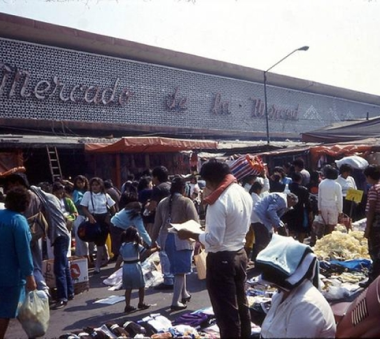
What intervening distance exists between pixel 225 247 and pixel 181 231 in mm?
488

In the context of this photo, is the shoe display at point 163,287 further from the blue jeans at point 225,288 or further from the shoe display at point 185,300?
the blue jeans at point 225,288

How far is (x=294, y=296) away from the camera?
9.48ft

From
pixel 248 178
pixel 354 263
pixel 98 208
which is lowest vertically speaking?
pixel 354 263

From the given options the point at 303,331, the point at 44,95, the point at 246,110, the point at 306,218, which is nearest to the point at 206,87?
the point at 246,110

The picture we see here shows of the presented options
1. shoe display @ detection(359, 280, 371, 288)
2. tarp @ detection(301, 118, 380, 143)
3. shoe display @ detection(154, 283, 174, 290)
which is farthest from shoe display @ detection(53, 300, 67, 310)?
tarp @ detection(301, 118, 380, 143)

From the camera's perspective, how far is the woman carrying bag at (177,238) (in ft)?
20.1

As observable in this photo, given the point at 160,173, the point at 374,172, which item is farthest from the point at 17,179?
the point at 374,172

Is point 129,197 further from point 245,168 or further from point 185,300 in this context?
point 245,168

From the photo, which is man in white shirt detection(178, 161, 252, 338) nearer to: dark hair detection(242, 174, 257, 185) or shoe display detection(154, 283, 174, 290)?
shoe display detection(154, 283, 174, 290)

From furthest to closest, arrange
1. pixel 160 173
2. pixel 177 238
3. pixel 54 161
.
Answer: pixel 54 161, pixel 160 173, pixel 177 238

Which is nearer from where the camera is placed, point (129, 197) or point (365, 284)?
point (365, 284)

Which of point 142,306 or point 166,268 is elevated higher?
point 166,268

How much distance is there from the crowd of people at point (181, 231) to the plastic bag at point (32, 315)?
0.41 ft

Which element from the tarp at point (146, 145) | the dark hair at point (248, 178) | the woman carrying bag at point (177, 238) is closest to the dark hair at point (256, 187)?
the dark hair at point (248, 178)
